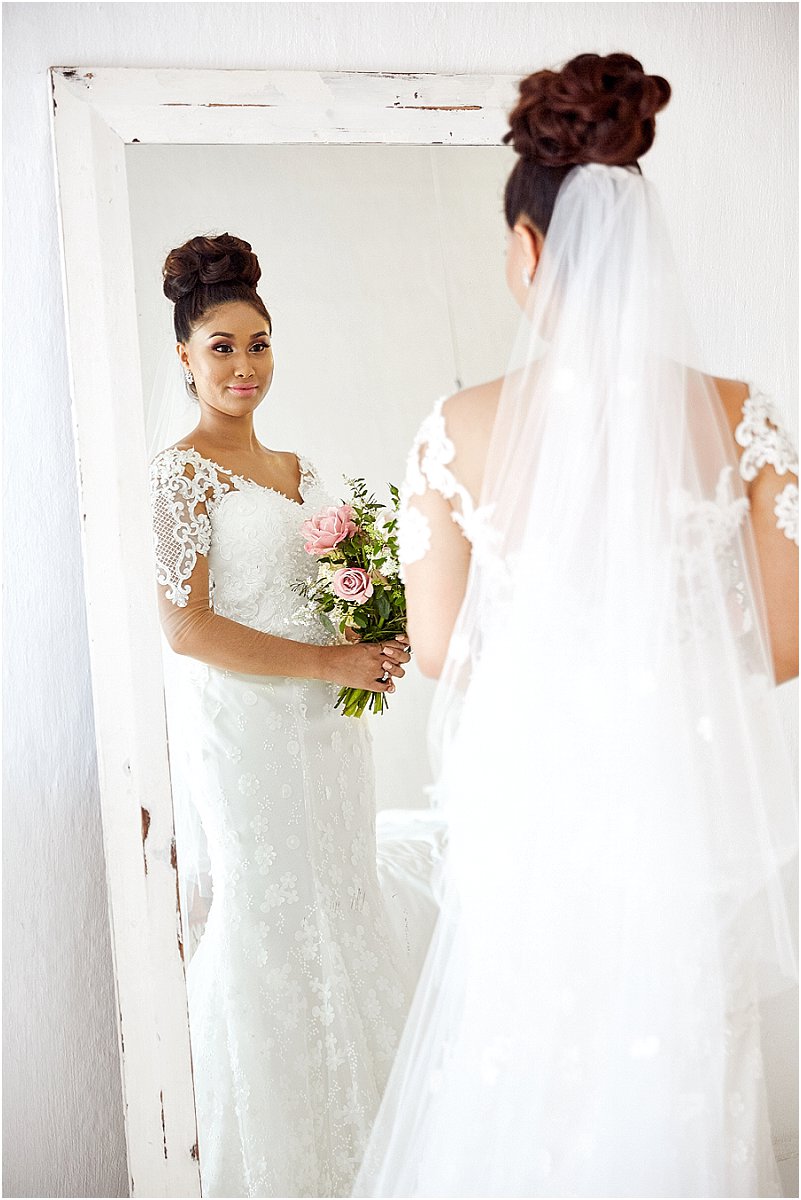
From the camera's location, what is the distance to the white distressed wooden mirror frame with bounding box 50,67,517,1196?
2141 mm

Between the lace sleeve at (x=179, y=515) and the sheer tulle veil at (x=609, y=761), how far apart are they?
75cm

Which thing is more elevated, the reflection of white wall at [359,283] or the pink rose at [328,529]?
the reflection of white wall at [359,283]

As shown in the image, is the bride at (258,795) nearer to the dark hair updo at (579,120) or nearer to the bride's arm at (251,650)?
the bride's arm at (251,650)

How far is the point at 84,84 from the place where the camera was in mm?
2150

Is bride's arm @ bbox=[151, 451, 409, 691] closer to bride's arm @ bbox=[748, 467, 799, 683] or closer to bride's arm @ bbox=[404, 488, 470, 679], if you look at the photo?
bride's arm @ bbox=[404, 488, 470, 679]

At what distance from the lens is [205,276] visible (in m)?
2.19

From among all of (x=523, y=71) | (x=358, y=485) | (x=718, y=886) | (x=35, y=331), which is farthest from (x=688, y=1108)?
(x=523, y=71)

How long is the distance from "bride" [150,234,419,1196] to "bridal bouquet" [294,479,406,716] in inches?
1.6

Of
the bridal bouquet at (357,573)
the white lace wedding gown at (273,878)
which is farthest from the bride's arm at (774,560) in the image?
the white lace wedding gown at (273,878)

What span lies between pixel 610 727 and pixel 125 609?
1057 mm

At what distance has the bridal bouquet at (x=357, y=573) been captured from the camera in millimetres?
2117

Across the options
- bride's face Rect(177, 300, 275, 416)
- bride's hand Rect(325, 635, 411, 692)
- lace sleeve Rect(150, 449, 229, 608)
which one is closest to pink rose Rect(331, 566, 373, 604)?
bride's hand Rect(325, 635, 411, 692)

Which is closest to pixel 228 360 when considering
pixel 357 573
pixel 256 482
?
pixel 256 482

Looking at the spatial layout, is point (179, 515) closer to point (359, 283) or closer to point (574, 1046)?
point (359, 283)
